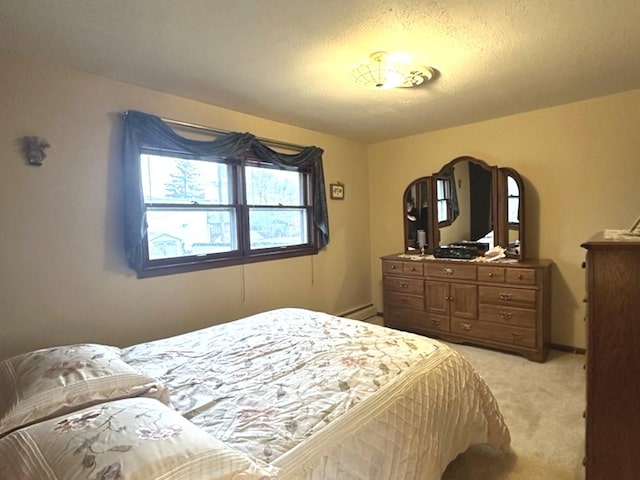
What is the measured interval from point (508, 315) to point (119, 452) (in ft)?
10.6

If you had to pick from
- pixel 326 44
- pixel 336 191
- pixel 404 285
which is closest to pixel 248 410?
pixel 326 44

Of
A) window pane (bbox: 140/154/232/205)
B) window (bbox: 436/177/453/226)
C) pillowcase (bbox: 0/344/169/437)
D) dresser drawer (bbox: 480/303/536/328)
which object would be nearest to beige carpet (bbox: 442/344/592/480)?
dresser drawer (bbox: 480/303/536/328)

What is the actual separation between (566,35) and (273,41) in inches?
63.7

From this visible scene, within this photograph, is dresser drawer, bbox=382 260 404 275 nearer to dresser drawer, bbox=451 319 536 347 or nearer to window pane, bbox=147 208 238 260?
dresser drawer, bbox=451 319 536 347

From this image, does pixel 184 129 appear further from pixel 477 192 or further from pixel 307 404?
pixel 477 192

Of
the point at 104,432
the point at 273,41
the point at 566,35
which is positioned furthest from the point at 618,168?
the point at 104,432

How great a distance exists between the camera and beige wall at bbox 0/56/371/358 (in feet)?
6.70

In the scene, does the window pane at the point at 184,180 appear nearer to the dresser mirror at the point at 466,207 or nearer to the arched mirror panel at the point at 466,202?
the dresser mirror at the point at 466,207

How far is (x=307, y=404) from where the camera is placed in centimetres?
132

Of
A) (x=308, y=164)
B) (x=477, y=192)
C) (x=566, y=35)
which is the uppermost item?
(x=566, y=35)

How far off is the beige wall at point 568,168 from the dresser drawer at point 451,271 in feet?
2.28

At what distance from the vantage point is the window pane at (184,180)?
8.73ft

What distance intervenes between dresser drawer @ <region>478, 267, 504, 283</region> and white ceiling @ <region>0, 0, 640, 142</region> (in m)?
1.51

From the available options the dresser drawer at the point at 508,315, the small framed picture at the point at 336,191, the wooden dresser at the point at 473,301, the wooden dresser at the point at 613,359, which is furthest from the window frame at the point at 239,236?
the wooden dresser at the point at 613,359
